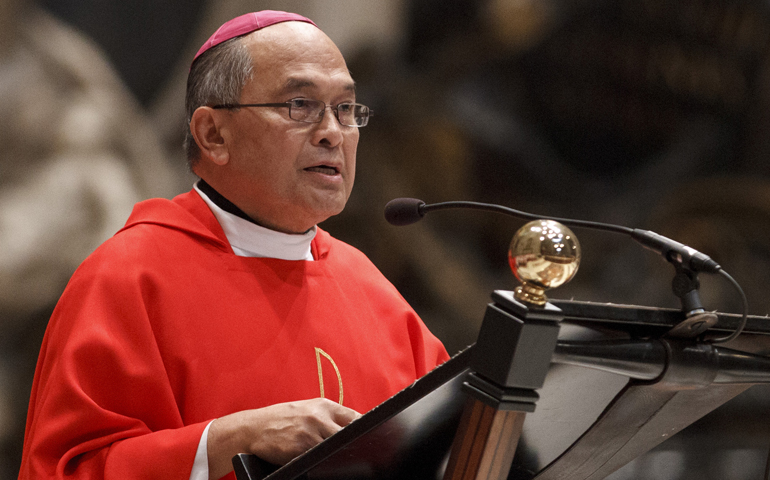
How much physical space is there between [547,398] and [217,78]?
5.86ft

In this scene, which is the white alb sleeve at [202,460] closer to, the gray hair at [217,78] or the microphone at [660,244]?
the microphone at [660,244]

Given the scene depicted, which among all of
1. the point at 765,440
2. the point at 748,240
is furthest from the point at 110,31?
the point at 765,440

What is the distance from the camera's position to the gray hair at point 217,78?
8.16 ft

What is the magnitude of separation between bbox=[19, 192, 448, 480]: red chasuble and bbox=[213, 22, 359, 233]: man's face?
0.18 meters

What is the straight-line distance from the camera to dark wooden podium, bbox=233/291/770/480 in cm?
94

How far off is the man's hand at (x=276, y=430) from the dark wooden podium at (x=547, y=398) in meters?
0.07

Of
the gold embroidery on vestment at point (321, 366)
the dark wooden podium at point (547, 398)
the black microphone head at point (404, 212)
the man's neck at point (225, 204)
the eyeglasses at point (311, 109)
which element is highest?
the eyeglasses at point (311, 109)

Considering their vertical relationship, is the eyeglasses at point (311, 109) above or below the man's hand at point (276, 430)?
above

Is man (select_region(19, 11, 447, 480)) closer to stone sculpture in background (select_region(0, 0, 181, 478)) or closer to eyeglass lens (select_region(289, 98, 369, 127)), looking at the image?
eyeglass lens (select_region(289, 98, 369, 127))

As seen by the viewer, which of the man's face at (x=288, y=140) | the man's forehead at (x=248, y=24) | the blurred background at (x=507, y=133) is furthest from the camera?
the blurred background at (x=507, y=133)

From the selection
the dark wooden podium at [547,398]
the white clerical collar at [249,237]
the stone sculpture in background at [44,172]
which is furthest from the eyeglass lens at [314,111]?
the stone sculpture in background at [44,172]

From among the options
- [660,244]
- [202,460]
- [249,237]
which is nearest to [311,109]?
[249,237]

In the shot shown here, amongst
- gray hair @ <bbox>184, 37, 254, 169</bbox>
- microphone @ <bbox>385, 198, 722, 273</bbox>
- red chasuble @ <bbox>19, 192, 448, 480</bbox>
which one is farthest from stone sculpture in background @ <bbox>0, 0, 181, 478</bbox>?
microphone @ <bbox>385, 198, 722, 273</bbox>

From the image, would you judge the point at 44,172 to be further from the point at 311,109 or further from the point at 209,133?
the point at 311,109
